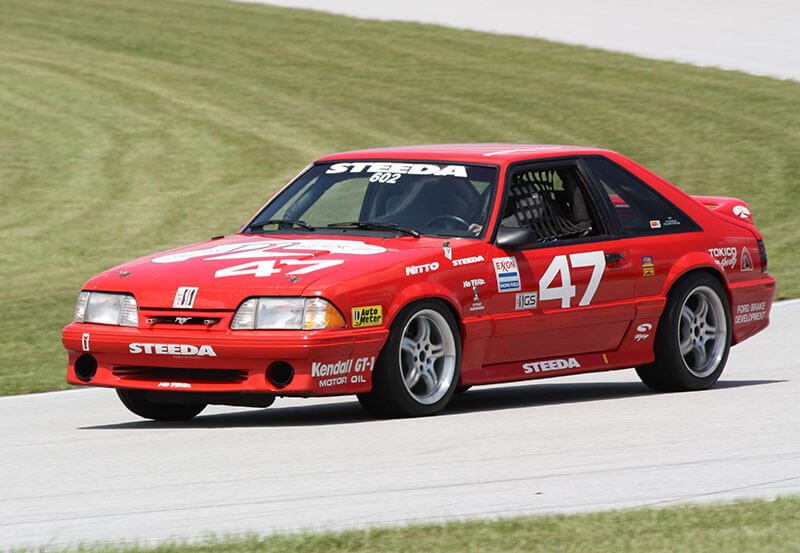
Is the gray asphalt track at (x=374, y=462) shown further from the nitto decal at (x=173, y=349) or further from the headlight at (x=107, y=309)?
the headlight at (x=107, y=309)

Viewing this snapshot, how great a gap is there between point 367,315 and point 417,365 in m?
0.51

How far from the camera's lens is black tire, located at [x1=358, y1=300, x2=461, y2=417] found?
8.24 metres

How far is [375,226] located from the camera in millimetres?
9070

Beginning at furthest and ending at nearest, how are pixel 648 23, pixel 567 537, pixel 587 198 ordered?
1. pixel 648 23
2. pixel 587 198
3. pixel 567 537

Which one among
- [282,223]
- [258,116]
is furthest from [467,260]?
[258,116]

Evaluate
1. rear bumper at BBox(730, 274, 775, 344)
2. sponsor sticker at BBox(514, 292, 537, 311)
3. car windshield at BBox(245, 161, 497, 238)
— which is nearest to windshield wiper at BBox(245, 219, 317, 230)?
car windshield at BBox(245, 161, 497, 238)

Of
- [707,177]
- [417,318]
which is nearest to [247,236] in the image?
[417,318]

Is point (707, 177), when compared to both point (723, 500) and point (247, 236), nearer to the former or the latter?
point (247, 236)

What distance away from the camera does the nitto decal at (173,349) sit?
317 inches

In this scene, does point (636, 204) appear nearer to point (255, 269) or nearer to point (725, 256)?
point (725, 256)

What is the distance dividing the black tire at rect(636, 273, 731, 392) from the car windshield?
5.09ft

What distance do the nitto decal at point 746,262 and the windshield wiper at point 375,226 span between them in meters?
2.57

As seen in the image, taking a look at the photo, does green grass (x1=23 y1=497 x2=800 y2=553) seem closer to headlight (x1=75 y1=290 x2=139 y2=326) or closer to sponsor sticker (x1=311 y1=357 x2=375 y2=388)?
sponsor sticker (x1=311 y1=357 x2=375 y2=388)

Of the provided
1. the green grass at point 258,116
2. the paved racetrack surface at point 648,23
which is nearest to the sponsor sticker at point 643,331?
the green grass at point 258,116
